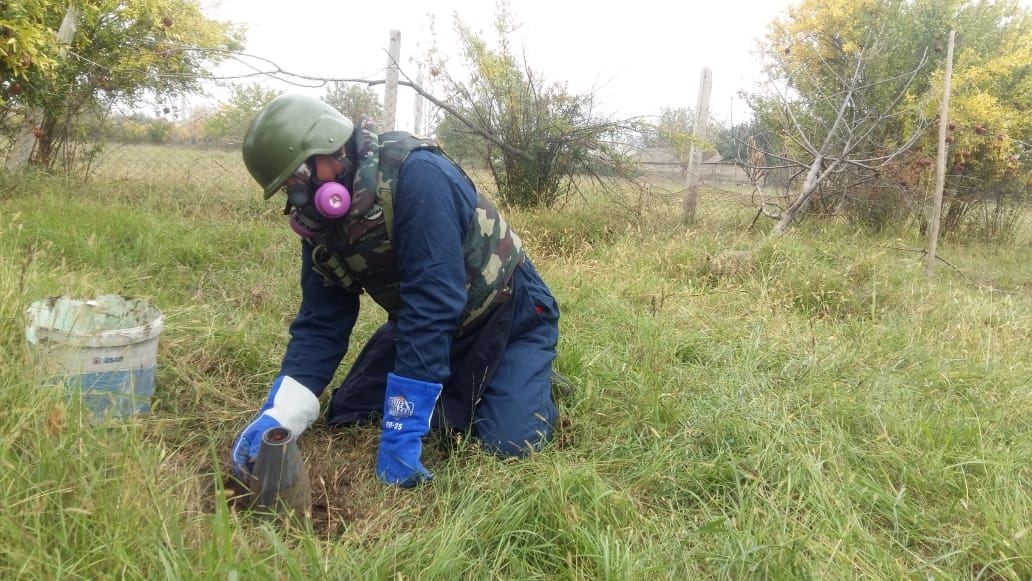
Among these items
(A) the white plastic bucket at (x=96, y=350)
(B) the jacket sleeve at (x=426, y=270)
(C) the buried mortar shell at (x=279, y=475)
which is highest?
(B) the jacket sleeve at (x=426, y=270)

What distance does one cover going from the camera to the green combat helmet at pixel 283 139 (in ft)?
5.96

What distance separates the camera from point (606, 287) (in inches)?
166

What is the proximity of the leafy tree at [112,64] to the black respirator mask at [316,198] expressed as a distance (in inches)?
187

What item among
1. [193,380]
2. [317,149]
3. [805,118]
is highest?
[805,118]

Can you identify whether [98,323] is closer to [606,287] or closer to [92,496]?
[92,496]

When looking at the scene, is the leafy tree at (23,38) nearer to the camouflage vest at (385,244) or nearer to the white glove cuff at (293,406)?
the camouflage vest at (385,244)

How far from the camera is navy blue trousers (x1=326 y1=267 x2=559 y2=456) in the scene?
7.54 feet

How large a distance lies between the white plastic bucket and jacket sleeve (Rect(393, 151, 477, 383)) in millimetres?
782

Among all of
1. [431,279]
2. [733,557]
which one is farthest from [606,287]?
[733,557]

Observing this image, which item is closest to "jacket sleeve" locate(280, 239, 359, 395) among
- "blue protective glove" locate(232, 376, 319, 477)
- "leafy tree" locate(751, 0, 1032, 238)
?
"blue protective glove" locate(232, 376, 319, 477)

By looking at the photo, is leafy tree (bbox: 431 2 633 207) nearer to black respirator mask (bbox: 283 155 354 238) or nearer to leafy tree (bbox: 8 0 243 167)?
leafy tree (bbox: 8 0 243 167)

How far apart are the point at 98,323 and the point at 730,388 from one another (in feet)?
7.94

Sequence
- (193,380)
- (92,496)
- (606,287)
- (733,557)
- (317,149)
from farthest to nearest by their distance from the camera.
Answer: (606,287)
(193,380)
(317,149)
(733,557)
(92,496)

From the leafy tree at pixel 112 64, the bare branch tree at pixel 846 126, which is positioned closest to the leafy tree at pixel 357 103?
the leafy tree at pixel 112 64
